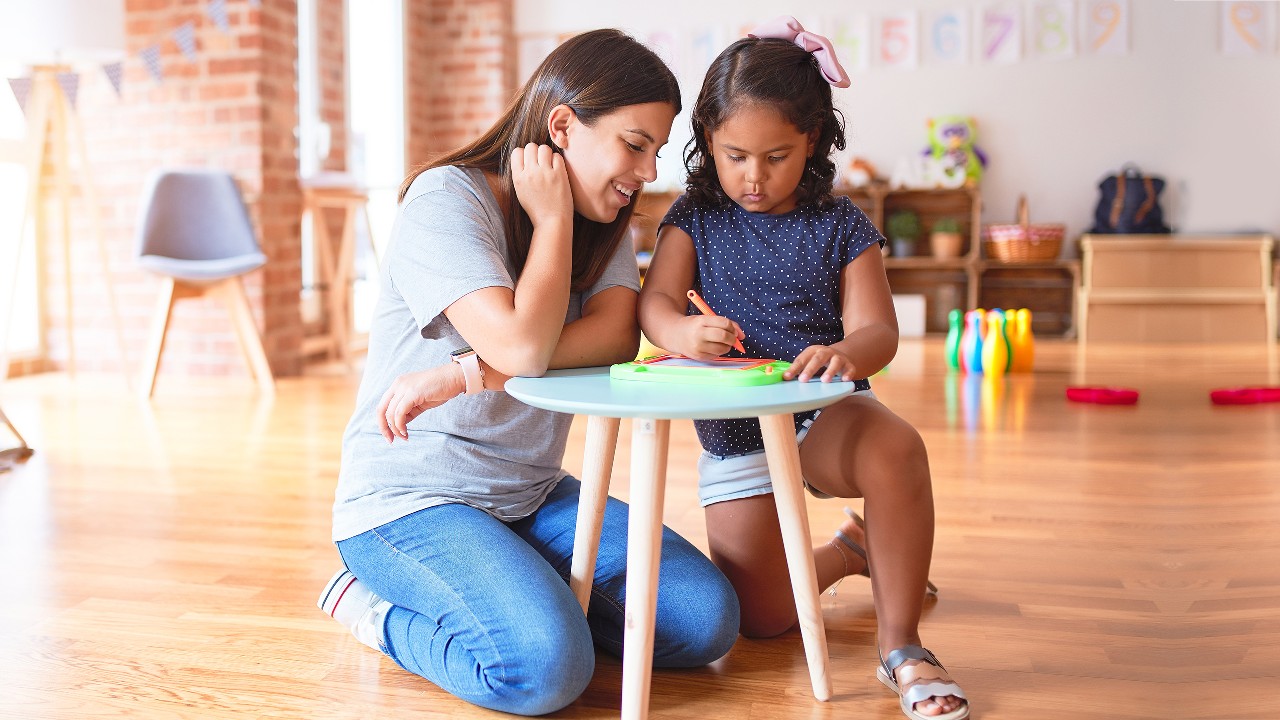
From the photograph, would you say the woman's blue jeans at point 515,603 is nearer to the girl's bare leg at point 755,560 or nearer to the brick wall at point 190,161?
the girl's bare leg at point 755,560

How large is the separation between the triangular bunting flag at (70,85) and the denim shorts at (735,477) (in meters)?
3.34

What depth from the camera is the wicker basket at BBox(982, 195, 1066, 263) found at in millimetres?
5535

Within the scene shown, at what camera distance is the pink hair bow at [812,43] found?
1.43 m

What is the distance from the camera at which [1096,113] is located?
18.8ft

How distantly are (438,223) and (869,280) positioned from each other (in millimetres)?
563

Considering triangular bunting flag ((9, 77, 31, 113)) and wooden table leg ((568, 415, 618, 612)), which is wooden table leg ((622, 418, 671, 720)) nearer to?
wooden table leg ((568, 415, 618, 612))

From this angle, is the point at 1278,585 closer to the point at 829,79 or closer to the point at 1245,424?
the point at 829,79

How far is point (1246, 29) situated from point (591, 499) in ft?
18.1

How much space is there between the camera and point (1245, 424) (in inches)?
→ 125

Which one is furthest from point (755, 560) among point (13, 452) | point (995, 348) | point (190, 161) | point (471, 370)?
point (190, 161)

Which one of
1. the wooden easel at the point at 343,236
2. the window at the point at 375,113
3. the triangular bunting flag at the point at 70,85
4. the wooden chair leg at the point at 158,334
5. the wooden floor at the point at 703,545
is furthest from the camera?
the window at the point at 375,113

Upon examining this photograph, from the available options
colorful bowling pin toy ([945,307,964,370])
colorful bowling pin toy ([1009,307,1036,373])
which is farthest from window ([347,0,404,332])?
colorful bowling pin toy ([1009,307,1036,373])

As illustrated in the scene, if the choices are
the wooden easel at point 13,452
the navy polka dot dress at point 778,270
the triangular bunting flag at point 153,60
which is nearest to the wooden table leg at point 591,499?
the navy polka dot dress at point 778,270

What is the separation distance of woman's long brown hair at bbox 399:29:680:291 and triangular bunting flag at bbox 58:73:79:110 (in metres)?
3.16
